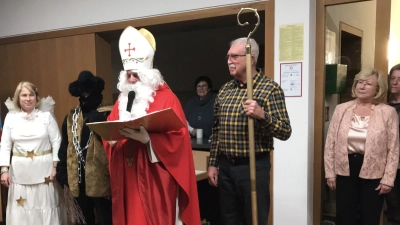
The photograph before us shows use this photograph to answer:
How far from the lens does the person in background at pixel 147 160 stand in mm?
1857

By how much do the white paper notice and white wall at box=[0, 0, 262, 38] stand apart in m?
0.62

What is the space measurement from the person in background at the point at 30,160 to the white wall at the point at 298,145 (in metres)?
1.68

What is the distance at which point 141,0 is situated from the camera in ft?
10.3

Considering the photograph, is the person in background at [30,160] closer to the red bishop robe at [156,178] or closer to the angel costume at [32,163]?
the angel costume at [32,163]

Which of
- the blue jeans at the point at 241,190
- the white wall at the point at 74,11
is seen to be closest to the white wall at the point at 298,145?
the white wall at the point at 74,11

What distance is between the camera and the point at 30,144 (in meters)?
2.71

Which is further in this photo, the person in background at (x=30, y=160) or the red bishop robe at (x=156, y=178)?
the person in background at (x=30, y=160)

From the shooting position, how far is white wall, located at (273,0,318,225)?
246cm

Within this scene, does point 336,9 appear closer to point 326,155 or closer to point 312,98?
point 312,98

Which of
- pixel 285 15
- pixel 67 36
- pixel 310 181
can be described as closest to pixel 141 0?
pixel 67 36

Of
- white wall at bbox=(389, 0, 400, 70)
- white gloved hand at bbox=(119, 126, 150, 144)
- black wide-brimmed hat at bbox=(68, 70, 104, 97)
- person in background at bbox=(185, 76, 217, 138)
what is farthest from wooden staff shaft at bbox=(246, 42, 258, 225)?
white wall at bbox=(389, 0, 400, 70)

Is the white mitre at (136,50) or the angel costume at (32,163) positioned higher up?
the white mitre at (136,50)

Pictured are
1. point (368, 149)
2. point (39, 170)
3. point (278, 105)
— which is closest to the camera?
point (278, 105)

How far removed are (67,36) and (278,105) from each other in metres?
2.47
